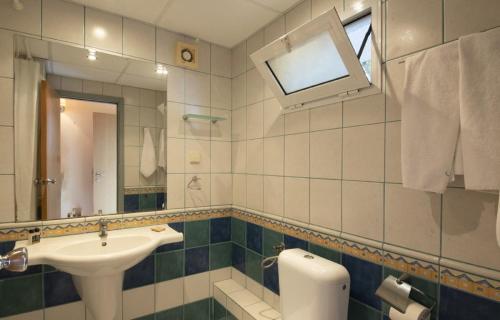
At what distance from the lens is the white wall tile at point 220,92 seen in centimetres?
213

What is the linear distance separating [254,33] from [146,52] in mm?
781

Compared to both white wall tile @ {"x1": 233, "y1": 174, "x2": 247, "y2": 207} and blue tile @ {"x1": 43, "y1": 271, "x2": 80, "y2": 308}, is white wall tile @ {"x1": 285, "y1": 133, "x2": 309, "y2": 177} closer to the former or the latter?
white wall tile @ {"x1": 233, "y1": 174, "x2": 247, "y2": 207}

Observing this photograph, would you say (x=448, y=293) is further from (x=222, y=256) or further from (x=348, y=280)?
(x=222, y=256)

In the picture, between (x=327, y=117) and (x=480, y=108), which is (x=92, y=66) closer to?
(x=327, y=117)

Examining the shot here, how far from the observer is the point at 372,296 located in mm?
1204

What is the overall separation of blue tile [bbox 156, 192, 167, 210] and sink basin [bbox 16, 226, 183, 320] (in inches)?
8.7

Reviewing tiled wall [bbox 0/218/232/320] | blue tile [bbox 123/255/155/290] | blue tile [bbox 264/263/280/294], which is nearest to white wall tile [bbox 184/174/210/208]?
tiled wall [bbox 0/218/232/320]

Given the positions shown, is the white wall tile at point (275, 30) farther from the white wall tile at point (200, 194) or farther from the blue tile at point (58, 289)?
the blue tile at point (58, 289)

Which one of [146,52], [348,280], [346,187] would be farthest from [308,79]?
[146,52]

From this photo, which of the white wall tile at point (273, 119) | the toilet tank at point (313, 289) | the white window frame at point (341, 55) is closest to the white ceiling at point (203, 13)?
the white window frame at point (341, 55)

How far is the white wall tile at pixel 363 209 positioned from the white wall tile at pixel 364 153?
43mm

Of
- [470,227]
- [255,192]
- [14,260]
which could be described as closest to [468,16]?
[470,227]

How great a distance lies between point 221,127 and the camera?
7.14 ft

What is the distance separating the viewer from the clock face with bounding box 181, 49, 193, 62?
6.44 ft
